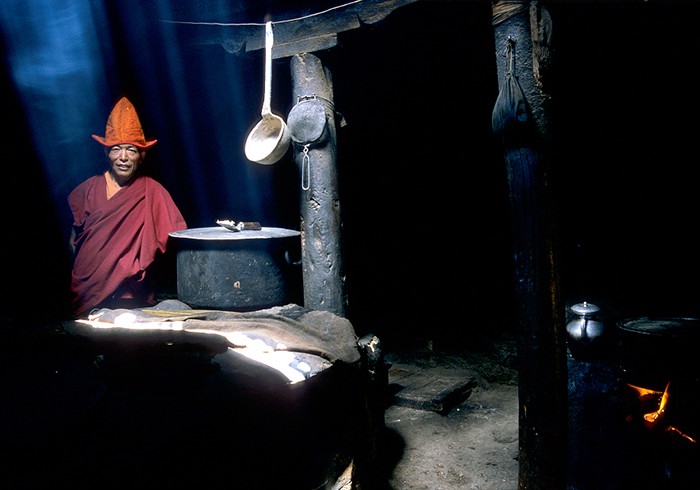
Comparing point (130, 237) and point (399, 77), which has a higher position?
point (399, 77)

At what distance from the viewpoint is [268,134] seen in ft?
11.5

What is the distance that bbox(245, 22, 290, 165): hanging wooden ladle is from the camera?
3.33 m

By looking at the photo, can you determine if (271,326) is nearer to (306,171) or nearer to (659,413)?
(306,171)

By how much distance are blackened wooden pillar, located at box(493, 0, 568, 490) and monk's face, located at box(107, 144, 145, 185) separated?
3031 millimetres

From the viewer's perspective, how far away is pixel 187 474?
178cm

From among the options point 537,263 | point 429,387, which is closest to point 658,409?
point 537,263

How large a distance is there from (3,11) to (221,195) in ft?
8.05

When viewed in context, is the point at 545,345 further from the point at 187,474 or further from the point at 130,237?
the point at 130,237

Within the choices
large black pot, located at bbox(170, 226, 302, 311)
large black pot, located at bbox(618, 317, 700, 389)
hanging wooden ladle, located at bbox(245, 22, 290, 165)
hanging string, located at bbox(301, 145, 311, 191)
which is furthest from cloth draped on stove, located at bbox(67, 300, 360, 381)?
large black pot, located at bbox(618, 317, 700, 389)

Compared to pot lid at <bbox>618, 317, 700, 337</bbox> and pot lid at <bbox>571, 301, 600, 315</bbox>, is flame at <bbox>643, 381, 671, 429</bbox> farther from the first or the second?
pot lid at <bbox>571, 301, 600, 315</bbox>

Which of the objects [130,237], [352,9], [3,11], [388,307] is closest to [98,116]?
[3,11]

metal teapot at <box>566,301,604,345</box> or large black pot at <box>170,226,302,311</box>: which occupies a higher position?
large black pot at <box>170,226,302,311</box>

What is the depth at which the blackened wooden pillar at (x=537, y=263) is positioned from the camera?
249cm

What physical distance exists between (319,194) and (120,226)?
1779 mm
